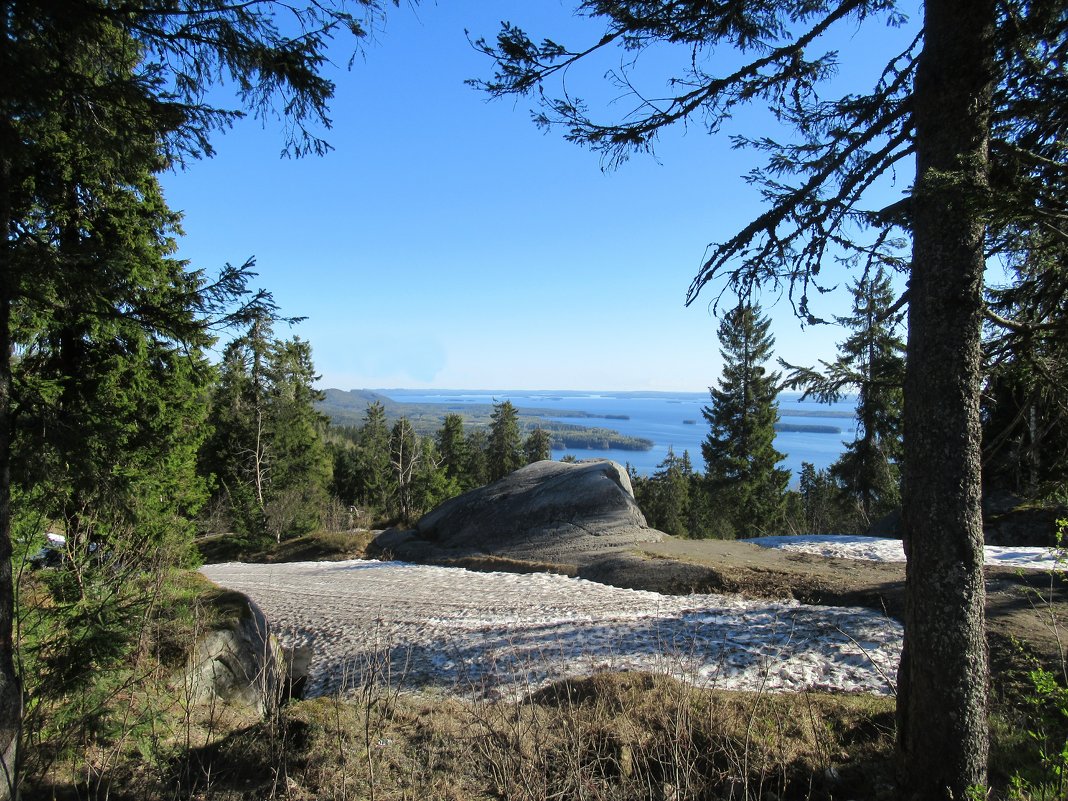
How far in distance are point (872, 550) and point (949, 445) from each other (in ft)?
40.6

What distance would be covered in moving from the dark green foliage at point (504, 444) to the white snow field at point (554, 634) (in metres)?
36.1

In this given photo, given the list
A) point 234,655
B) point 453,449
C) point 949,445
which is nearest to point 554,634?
point 234,655

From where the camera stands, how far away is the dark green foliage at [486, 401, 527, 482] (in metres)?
51.0

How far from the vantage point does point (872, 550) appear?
14.2m

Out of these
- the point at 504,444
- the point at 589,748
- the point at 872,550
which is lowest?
the point at 589,748

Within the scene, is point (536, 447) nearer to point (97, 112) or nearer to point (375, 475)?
point (375, 475)

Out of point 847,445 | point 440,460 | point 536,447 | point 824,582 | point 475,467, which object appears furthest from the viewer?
point 475,467

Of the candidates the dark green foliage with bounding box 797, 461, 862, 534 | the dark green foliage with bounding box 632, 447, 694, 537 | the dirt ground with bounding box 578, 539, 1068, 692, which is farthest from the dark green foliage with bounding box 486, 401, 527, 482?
the dirt ground with bounding box 578, 539, 1068, 692

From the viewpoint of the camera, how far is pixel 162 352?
7.62m

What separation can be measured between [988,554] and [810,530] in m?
29.4

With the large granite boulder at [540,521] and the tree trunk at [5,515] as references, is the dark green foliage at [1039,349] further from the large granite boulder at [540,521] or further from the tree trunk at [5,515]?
the large granite boulder at [540,521]

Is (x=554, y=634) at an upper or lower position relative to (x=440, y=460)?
lower

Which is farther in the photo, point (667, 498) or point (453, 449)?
point (453, 449)

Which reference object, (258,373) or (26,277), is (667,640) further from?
(258,373)
